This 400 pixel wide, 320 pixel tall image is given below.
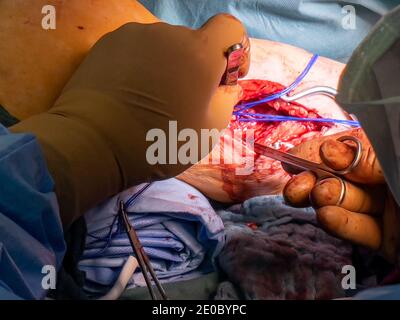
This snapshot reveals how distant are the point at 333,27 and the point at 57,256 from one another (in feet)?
3.62

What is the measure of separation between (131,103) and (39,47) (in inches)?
11.9

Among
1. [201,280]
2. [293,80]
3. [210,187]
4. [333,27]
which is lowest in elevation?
[201,280]

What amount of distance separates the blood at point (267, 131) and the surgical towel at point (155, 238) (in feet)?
0.48

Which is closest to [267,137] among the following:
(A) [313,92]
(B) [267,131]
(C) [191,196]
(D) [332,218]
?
(B) [267,131]

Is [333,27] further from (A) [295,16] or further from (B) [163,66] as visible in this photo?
(B) [163,66]

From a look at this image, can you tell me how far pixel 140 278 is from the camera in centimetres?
93

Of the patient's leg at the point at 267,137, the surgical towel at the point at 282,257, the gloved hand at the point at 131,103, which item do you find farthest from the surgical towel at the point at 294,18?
the surgical towel at the point at 282,257

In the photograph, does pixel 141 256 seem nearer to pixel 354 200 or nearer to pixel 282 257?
pixel 282 257

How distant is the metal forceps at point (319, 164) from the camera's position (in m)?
0.91

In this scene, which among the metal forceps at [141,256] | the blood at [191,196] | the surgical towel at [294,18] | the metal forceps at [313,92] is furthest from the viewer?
the surgical towel at [294,18]

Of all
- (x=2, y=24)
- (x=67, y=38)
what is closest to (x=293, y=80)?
(x=67, y=38)

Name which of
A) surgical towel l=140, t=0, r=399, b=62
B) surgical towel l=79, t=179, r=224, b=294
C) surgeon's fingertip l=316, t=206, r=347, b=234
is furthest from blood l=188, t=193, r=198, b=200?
surgical towel l=140, t=0, r=399, b=62

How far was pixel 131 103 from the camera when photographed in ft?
3.34

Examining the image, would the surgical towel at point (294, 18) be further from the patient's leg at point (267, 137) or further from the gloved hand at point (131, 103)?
the gloved hand at point (131, 103)
